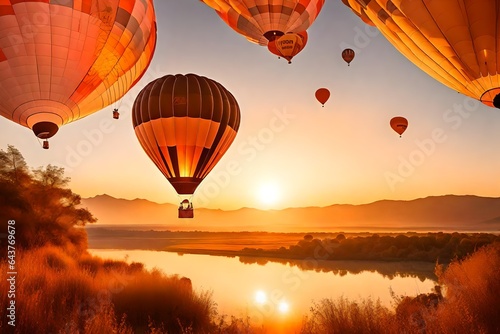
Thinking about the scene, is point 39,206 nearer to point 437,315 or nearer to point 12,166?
point 12,166

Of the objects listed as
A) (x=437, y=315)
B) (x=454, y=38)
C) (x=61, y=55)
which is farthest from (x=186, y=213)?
(x=454, y=38)

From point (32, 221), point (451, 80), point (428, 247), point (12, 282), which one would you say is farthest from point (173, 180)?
point (428, 247)

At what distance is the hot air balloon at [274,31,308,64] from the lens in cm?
1653

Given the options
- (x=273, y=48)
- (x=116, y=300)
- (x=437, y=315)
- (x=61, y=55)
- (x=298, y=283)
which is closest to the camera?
(x=437, y=315)

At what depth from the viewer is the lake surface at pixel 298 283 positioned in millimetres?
15602

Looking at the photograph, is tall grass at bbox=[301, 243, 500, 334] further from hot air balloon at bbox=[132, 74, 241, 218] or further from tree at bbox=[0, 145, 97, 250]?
tree at bbox=[0, 145, 97, 250]

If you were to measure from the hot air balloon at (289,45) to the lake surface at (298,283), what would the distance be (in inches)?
412

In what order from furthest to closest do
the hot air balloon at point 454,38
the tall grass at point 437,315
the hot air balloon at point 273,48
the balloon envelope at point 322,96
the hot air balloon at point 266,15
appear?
the balloon envelope at point 322,96
the hot air balloon at point 273,48
the hot air balloon at point 266,15
the hot air balloon at point 454,38
the tall grass at point 437,315

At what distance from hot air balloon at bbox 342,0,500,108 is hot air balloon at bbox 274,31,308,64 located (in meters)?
6.05

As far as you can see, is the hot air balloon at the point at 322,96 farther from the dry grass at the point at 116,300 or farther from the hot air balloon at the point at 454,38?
the dry grass at the point at 116,300

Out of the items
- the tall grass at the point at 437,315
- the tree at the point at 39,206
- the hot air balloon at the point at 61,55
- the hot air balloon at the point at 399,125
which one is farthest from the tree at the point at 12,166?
the hot air balloon at the point at 399,125

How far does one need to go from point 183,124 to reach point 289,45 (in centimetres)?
591

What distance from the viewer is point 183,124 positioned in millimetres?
15617

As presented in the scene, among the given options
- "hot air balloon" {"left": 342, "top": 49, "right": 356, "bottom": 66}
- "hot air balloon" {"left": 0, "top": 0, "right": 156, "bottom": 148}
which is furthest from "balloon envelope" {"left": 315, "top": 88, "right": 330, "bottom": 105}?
"hot air balloon" {"left": 0, "top": 0, "right": 156, "bottom": 148}
